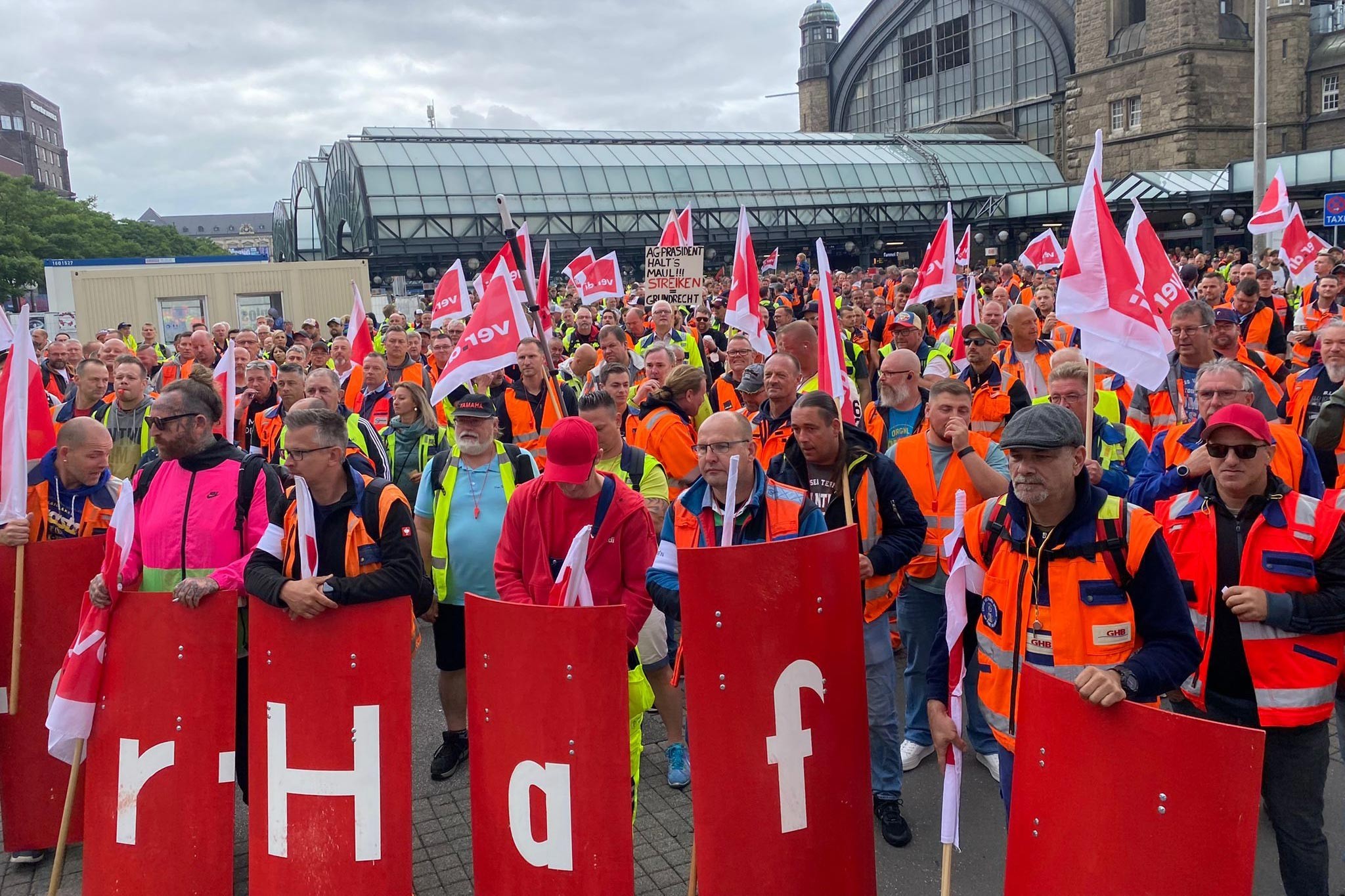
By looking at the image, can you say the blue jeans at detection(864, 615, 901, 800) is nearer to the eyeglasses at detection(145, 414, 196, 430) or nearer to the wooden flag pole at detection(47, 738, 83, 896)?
the eyeglasses at detection(145, 414, 196, 430)

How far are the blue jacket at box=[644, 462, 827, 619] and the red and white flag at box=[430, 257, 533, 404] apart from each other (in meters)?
2.49

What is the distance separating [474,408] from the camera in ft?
17.1

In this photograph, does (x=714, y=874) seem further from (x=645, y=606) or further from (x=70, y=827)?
(x=70, y=827)

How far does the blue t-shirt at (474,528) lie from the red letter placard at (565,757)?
160 centimetres

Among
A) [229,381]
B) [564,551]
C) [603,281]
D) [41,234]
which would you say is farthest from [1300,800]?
[41,234]

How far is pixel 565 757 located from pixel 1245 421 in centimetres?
249

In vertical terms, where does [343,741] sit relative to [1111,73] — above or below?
below

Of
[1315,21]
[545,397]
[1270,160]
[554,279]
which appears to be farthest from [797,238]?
[545,397]

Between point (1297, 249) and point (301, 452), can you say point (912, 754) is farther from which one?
point (1297, 249)

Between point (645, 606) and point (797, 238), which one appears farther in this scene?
point (797, 238)

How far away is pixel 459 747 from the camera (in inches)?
212

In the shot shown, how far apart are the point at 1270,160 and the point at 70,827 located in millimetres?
33683

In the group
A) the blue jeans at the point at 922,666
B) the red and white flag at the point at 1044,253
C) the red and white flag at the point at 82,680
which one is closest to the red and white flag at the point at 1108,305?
the blue jeans at the point at 922,666

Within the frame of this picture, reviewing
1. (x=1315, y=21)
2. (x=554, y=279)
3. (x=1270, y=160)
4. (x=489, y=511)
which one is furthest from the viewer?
(x=1315, y=21)
